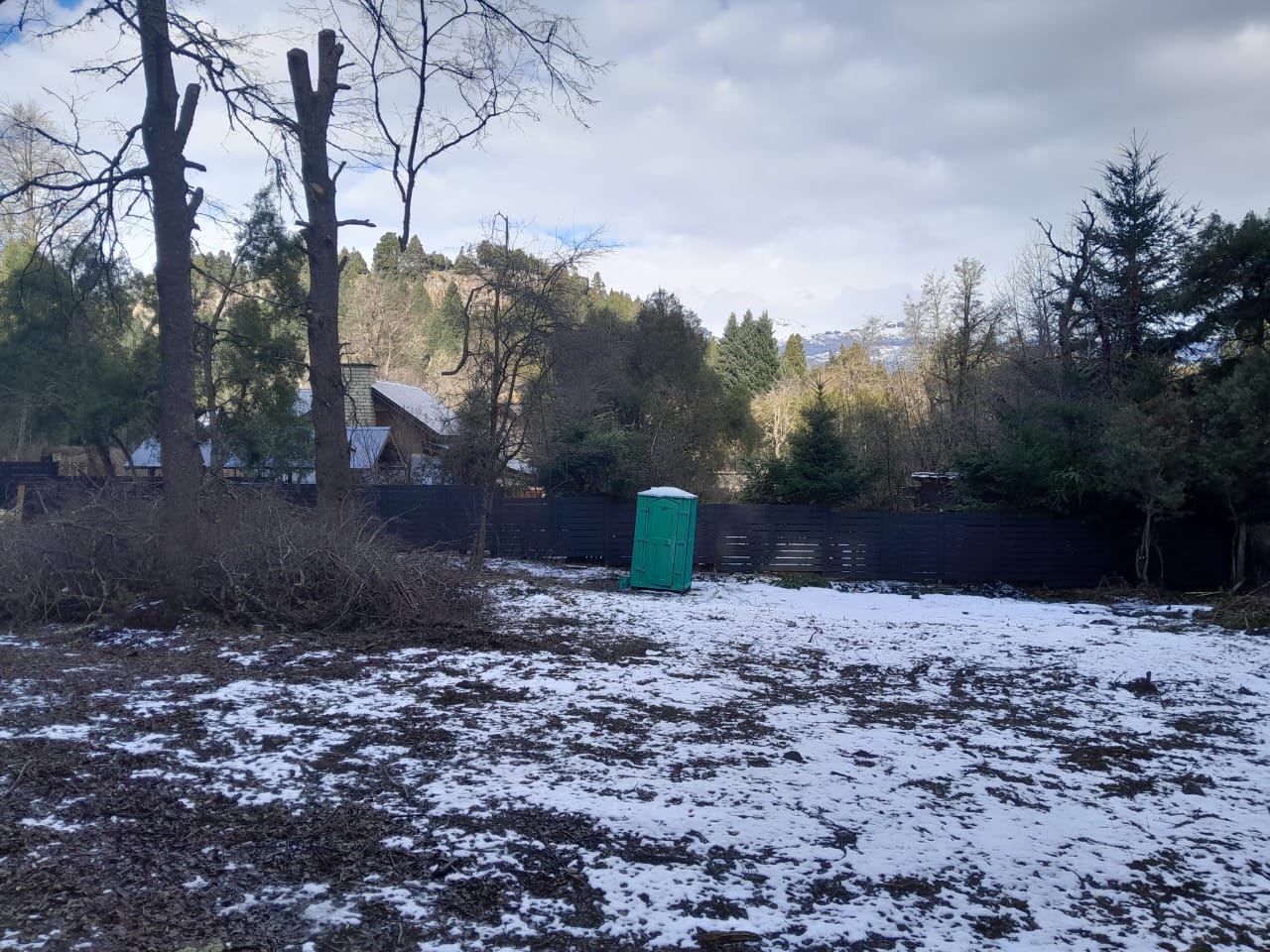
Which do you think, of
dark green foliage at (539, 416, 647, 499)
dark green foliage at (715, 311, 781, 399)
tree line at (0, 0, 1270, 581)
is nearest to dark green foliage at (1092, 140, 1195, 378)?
tree line at (0, 0, 1270, 581)

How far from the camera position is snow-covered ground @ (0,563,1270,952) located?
11.1ft

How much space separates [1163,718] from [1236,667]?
9.30ft

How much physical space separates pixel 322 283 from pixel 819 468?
33.5 ft

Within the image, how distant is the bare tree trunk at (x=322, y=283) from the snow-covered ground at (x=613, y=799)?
485 centimetres

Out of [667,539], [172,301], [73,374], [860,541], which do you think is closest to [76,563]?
[172,301]

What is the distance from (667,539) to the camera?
1395 centimetres

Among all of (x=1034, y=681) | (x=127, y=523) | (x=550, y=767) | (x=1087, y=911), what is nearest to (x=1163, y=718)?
(x=1034, y=681)

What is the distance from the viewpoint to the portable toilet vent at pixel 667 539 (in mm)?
13945

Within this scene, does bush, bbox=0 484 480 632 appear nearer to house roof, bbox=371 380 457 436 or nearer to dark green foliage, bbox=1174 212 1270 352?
dark green foliage, bbox=1174 212 1270 352

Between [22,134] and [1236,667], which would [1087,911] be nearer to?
[1236,667]

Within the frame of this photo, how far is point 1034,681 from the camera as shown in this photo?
8.23 metres

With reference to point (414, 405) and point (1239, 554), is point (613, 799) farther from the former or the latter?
point (414, 405)

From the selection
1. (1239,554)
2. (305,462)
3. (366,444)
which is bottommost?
(1239,554)

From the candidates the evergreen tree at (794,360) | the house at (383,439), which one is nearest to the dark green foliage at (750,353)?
the evergreen tree at (794,360)
